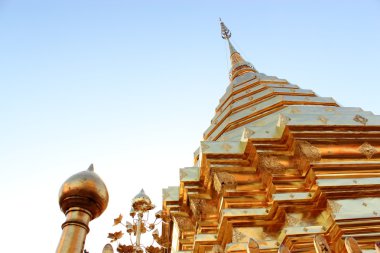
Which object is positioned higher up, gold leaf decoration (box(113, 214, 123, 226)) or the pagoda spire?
the pagoda spire

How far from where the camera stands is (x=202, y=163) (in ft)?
18.6

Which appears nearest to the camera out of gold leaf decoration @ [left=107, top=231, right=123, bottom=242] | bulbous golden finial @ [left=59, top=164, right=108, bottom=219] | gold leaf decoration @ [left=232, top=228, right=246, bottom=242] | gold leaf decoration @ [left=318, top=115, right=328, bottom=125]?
bulbous golden finial @ [left=59, top=164, right=108, bottom=219]

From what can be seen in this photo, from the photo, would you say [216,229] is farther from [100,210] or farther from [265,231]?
[100,210]

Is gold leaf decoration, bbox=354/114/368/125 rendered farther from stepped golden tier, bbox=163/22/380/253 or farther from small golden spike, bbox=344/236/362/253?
small golden spike, bbox=344/236/362/253

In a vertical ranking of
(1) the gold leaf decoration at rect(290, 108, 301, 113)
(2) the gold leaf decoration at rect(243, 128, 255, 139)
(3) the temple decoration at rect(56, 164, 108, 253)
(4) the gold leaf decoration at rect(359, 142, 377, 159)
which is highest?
(1) the gold leaf decoration at rect(290, 108, 301, 113)

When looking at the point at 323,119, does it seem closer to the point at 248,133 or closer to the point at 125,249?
the point at 248,133

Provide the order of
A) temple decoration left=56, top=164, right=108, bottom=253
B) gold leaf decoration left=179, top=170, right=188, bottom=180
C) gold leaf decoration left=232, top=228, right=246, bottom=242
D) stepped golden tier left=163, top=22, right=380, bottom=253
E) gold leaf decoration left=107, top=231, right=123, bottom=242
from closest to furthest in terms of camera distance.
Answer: temple decoration left=56, top=164, right=108, bottom=253, stepped golden tier left=163, top=22, right=380, bottom=253, gold leaf decoration left=232, top=228, right=246, bottom=242, gold leaf decoration left=107, top=231, right=123, bottom=242, gold leaf decoration left=179, top=170, right=188, bottom=180

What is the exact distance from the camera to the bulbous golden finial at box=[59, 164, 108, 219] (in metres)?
2.44

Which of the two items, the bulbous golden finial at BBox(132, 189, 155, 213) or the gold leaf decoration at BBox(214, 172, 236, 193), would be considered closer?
the gold leaf decoration at BBox(214, 172, 236, 193)

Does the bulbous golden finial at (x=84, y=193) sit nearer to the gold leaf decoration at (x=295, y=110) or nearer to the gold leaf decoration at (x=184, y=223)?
the gold leaf decoration at (x=184, y=223)

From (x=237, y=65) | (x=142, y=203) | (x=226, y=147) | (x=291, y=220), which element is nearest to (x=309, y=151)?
(x=291, y=220)

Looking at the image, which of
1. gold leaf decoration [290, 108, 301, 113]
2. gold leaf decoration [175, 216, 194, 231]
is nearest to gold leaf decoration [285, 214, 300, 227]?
gold leaf decoration [175, 216, 194, 231]

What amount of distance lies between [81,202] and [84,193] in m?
0.07

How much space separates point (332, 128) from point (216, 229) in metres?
2.17
